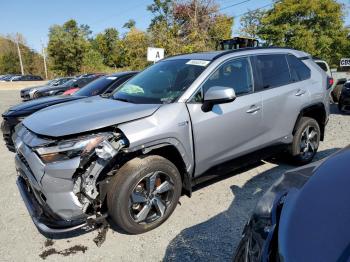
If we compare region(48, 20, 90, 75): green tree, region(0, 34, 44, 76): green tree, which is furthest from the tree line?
region(0, 34, 44, 76): green tree

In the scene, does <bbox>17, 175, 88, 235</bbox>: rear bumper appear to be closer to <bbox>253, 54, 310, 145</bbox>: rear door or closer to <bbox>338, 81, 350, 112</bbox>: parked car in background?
<bbox>253, 54, 310, 145</bbox>: rear door

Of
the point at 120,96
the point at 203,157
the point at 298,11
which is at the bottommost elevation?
the point at 203,157

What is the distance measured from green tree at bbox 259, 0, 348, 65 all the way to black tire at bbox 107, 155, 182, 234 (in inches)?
1089

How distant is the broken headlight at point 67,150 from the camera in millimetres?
2764

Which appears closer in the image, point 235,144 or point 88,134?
point 88,134

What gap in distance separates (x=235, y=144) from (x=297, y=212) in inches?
84.7

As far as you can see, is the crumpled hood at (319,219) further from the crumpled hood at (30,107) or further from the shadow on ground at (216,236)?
the crumpled hood at (30,107)

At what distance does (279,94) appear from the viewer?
423 centimetres

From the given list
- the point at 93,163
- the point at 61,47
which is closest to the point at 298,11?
the point at 61,47

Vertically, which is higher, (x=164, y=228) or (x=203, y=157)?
(x=203, y=157)

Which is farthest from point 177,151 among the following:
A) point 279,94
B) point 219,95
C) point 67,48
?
point 67,48

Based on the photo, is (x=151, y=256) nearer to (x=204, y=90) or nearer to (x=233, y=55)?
(x=204, y=90)

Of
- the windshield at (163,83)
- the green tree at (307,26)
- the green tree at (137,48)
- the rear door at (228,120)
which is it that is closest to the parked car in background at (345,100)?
the rear door at (228,120)

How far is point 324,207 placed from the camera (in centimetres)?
161
